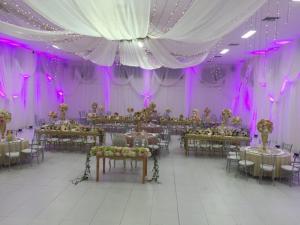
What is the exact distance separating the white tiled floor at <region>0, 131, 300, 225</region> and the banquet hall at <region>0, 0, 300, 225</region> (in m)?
0.02

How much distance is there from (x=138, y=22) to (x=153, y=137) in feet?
17.9

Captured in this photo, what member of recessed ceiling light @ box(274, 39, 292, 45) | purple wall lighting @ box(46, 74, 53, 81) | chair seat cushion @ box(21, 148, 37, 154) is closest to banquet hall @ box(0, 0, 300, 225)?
chair seat cushion @ box(21, 148, 37, 154)

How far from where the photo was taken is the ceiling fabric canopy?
451 centimetres

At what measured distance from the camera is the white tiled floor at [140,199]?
5305mm

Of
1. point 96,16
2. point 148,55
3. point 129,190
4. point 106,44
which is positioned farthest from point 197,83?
point 96,16

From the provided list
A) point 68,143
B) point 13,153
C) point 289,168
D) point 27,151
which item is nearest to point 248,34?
point 289,168

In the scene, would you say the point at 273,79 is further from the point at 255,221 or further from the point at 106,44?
the point at 255,221

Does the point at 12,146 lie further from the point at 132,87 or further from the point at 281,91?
the point at 132,87

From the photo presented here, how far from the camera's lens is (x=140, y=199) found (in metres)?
6.22

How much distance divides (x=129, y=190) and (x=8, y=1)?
201 inches

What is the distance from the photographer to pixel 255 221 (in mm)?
5367

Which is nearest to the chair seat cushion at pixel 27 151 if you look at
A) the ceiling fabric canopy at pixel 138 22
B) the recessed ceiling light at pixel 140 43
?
the ceiling fabric canopy at pixel 138 22

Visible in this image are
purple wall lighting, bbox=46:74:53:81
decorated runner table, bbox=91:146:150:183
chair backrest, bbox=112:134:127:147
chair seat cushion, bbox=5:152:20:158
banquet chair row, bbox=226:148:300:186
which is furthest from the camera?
purple wall lighting, bbox=46:74:53:81

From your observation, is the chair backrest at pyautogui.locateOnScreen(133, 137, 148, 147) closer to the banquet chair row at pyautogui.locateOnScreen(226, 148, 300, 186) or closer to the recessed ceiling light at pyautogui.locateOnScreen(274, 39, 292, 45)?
the banquet chair row at pyautogui.locateOnScreen(226, 148, 300, 186)
